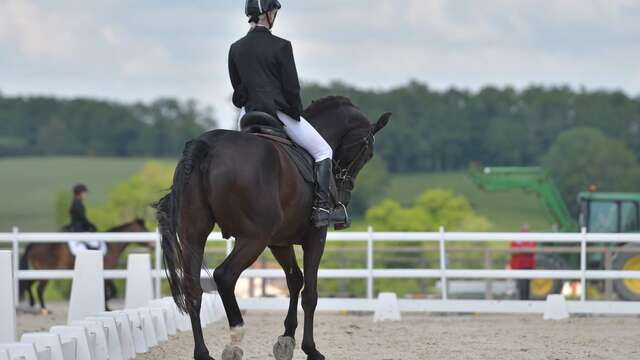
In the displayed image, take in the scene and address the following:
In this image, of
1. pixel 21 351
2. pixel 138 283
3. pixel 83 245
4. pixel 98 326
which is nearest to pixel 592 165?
pixel 83 245

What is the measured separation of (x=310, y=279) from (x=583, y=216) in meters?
18.2

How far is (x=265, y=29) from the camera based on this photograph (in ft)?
30.7

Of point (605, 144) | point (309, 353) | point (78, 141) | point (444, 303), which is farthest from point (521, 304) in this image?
point (78, 141)

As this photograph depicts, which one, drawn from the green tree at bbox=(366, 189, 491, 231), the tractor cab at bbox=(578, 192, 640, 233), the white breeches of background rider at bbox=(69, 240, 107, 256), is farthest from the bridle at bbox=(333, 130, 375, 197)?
the green tree at bbox=(366, 189, 491, 231)

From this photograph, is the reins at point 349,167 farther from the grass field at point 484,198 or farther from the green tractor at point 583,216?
the grass field at point 484,198

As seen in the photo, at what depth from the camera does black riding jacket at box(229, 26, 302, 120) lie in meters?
9.24

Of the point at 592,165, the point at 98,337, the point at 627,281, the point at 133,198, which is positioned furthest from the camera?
the point at 133,198

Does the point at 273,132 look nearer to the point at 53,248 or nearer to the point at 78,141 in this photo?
the point at 53,248

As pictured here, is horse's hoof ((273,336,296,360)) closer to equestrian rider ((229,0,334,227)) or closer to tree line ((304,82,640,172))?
equestrian rider ((229,0,334,227))

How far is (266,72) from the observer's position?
927 centimetres

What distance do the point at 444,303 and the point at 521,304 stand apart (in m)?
1.06

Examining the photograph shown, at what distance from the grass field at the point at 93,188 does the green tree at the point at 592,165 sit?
3.75m

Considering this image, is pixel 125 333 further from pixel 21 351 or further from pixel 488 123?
pixel 488 123

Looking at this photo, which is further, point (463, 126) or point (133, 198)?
point (463, 126)
